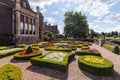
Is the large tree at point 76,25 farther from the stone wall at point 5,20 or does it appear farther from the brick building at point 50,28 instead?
the stone wall at point 5,20

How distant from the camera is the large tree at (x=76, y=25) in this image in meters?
53.7

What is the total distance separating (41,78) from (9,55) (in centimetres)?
804

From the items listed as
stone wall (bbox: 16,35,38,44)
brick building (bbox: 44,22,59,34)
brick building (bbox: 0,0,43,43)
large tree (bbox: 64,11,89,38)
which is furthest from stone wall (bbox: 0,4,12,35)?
brick building (bbox: 44,22,59,34)

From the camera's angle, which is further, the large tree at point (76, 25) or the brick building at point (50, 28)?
the brick building at point (50, 28)

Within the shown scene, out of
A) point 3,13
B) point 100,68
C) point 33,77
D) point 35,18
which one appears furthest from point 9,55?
point 35,18

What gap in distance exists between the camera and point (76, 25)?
177ft

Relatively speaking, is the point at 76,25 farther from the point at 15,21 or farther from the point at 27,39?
the point at 15,21

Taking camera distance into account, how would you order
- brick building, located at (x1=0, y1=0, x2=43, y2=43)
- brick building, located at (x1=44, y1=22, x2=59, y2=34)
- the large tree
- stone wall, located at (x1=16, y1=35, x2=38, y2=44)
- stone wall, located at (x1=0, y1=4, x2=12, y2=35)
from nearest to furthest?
stone wall, located at (x1=0, y1=4, x2=12, y2=35)
brick building, located at (x1=0, y1=0, x2=43, y2=43)
stone wall, located at (x1=16, y1=35, x2=38, y2=44)
the large tree
brick building, located at (x1=44, y1=22, x2=59, y2=34)

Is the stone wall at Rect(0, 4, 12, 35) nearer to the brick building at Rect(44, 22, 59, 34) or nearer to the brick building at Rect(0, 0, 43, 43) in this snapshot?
the brick building at Rect(0, 0, 43, 43)

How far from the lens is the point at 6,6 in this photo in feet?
89.4

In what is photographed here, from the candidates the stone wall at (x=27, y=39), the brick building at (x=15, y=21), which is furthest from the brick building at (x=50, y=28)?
the brick building at (x=15, y=21)

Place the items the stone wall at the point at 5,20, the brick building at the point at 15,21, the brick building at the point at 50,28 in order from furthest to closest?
the brick building at the point at 50,28 < the brick building at the point at 15,21 < the stone wall at the point at 5,20

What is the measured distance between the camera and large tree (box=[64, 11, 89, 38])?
2112 inches

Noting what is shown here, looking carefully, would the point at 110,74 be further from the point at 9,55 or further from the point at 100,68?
the point at 9,55
